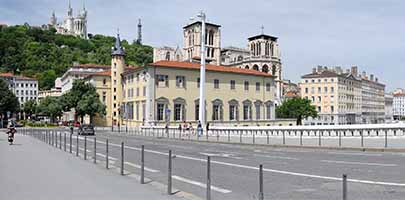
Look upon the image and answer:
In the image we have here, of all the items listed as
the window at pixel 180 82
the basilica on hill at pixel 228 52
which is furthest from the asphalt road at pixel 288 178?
the basilica on hill at pixel 228 52

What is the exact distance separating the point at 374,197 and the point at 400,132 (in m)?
27.3

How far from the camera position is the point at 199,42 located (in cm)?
13225

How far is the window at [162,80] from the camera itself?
253ft

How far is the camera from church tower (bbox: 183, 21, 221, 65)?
433ft

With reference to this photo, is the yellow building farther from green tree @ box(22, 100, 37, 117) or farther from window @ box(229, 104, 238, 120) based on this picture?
green tree @ box(22, 100, 37, 117)

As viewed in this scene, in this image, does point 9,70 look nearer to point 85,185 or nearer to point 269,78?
point 269,78

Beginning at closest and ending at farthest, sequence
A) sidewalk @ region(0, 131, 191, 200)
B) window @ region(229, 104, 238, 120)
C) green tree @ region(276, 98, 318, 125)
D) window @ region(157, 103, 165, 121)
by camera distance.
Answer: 1. sidewalk @ region(0, 131, 191, 200)
2. window @ region(157, 103, 165, 121)
3. window @ region(229, 104, 238, 120)
4. green tree @ region(276, 98, 318, 125)

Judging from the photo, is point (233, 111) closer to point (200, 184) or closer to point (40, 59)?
point (200, 184)

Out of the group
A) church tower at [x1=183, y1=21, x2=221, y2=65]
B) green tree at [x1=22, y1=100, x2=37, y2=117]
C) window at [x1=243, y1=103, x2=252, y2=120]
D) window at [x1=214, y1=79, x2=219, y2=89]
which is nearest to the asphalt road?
window at [x1=214, y1=79, x2=219, y2=89]

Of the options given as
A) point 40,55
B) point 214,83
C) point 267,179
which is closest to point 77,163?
point 267,179

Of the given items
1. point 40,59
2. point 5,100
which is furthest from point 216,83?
point 40,59

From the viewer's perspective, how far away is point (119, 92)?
99250 mm

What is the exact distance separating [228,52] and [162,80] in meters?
102

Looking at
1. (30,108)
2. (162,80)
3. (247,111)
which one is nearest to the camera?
(162,80)
